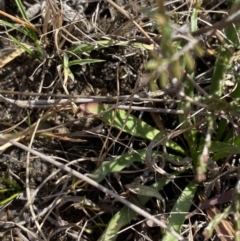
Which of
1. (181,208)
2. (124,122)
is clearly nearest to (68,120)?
(124,122)

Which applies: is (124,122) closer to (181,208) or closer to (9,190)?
(181,208)

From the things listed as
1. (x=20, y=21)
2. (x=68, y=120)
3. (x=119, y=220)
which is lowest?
(x=119, y=220)

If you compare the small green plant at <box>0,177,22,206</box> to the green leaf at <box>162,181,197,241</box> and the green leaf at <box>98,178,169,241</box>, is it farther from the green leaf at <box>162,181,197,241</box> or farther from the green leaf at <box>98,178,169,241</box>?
the green leaf at <box>162,181,197,241</box>

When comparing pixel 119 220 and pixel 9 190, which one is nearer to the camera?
pixel 119 220

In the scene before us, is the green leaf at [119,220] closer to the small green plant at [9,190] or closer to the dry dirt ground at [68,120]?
the dry dirt ground at [68,120]

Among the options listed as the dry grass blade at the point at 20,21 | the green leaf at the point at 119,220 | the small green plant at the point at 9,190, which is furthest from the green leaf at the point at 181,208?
the dry grass blade at the point at 20,21

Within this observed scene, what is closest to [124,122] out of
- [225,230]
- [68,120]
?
[68,120]

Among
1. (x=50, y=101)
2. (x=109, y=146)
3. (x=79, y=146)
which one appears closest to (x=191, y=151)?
(x=109, y=146)

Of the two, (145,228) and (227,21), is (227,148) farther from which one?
(227,21)

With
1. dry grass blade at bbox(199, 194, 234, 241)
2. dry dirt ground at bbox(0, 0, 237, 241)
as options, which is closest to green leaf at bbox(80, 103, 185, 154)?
dry dirt ground at bbox(0, 0, 237, 241)

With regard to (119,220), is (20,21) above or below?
above
